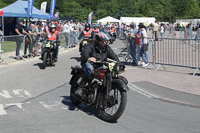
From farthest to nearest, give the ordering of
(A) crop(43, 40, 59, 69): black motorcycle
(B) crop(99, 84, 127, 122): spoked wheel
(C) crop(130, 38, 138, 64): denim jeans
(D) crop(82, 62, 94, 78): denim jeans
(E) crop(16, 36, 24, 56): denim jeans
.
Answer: (E) crop(16, 36, 24, 56): denim jeans, (C) crop(130, 38, 138, 64): denim jeans, (A) crop(43, 40, 59, 69): black motorcycle, (D) crop(82, 62, 94, 78): denim jeans, (B) crop(99, 84, 127, 122): spoked wheel

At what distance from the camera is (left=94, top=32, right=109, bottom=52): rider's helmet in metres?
6.73

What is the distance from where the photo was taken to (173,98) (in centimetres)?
884

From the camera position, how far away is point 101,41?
6773 millimetres

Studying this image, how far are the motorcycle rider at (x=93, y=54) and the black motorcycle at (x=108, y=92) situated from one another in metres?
0.12

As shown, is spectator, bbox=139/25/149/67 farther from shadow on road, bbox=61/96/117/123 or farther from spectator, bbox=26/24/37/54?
shadow on road, bbox=61/96/117/123

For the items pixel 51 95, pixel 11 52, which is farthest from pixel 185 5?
pixel 51 95

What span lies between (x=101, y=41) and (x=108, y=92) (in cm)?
111

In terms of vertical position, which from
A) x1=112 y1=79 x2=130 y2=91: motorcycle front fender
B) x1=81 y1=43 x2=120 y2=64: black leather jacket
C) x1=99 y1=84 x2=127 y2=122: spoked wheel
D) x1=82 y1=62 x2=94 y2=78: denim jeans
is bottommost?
x1=99 y1=84 x2=127 y2=122: spoked wheel

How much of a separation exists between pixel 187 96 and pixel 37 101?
3904 millimetres

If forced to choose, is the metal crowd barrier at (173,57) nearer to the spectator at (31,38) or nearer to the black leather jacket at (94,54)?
the black leather jacket at (94,54)

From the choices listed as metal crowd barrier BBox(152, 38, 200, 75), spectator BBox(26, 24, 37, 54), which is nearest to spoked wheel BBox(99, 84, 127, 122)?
metal crowd barrier BBox(152, 38, 200, 75)

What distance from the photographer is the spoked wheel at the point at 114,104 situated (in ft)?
19.6

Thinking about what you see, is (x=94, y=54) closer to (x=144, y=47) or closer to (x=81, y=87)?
(x=81, y=87)

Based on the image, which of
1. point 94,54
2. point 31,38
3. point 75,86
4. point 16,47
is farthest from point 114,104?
point 31,38
